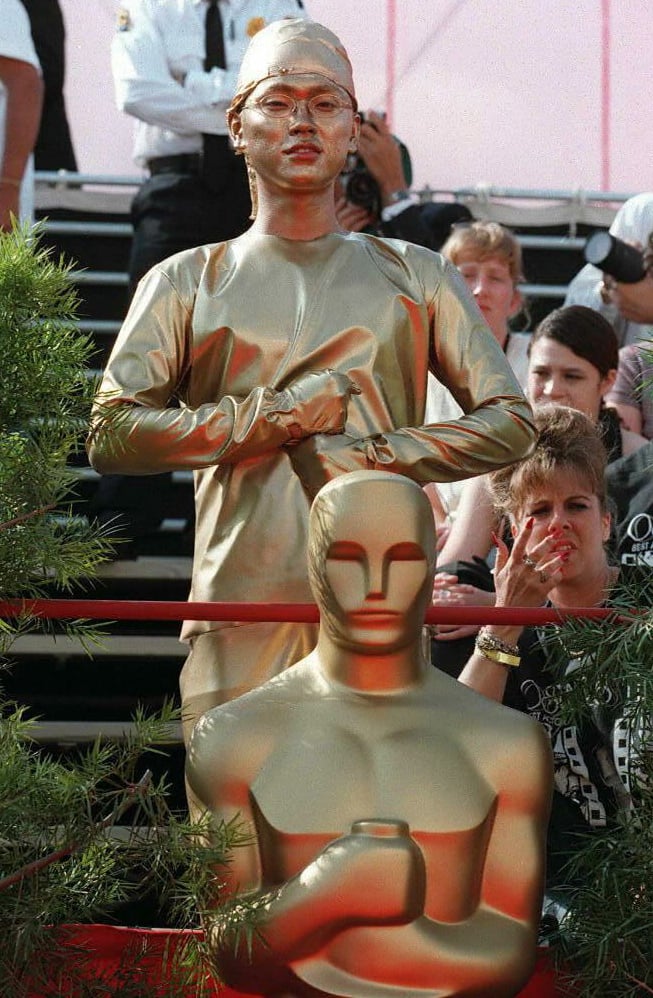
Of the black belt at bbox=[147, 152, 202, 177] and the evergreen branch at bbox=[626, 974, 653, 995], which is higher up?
the black belt at bbox=[147, 152, 202, 177]

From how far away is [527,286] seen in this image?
20.8ft

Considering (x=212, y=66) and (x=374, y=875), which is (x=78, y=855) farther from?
(x=212, y=66)

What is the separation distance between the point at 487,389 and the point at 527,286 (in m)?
3.78

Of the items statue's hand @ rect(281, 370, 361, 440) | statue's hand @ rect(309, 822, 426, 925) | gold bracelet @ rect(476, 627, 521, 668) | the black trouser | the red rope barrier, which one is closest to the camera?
statue's hand @ rect(309, 822, 426, 925)

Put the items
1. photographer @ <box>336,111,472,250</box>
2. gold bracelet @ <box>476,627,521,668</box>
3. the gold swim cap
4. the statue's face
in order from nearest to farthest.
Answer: the statue's face < the gold swim cap < gold bracelet @ <box>476,627,521,668</box> < photographer @ <box>336,111,472,250</box>

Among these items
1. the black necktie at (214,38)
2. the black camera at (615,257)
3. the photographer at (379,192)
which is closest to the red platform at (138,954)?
the black camera at (615,257)

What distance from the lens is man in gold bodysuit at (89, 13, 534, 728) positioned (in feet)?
8.21

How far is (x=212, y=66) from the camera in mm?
5098

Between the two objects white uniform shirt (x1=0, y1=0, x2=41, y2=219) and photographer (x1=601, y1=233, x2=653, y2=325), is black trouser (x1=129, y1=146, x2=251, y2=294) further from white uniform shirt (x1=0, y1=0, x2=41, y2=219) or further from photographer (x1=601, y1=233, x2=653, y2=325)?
photographer (x1=601, y1=233, x2=653, y2=325)

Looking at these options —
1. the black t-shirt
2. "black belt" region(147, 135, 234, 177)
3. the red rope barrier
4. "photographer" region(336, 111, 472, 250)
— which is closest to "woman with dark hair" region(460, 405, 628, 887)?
the black t-shirt

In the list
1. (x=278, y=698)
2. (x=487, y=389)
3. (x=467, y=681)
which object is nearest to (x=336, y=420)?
(x=487, y=389)

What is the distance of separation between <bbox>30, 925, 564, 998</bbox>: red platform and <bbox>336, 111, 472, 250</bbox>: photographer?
8.36 feet

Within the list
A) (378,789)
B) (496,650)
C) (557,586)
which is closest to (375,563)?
(378,789)

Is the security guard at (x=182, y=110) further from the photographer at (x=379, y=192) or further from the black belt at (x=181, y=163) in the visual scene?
the photographer at (x=379, y=192)
